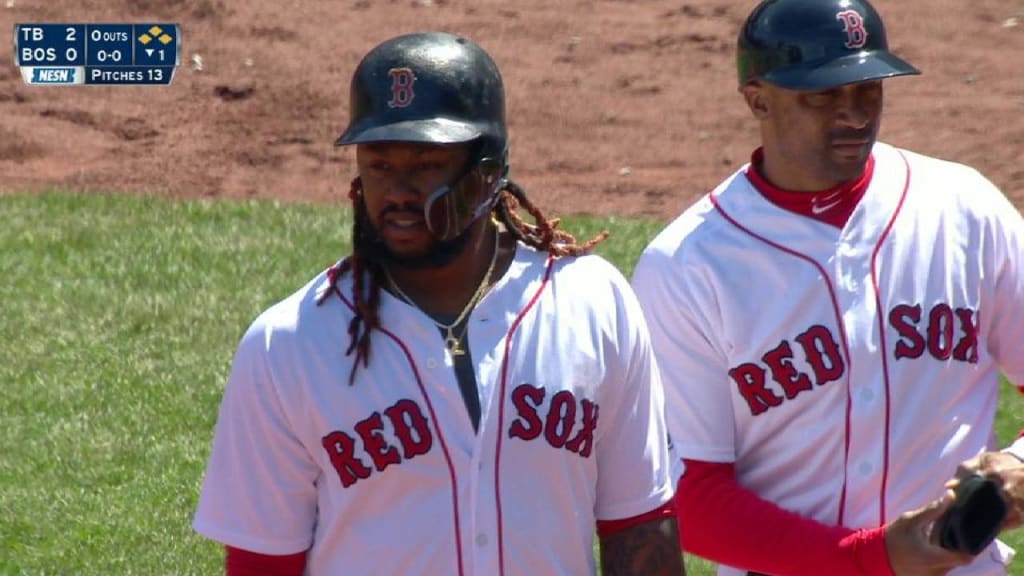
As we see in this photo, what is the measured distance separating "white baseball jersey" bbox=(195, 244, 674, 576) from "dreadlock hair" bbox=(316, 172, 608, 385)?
0.06 ft

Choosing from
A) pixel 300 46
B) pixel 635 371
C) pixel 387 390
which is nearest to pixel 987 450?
pixel 635 371

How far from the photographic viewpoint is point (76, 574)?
647 centimetres

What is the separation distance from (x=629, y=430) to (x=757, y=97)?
35.1 inches

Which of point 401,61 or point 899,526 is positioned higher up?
point 401,61

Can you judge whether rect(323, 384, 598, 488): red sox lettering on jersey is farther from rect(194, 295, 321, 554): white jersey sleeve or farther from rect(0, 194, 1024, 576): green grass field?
rect(0, 194, 1024, 576): green grass field

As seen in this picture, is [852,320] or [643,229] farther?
[643,229]

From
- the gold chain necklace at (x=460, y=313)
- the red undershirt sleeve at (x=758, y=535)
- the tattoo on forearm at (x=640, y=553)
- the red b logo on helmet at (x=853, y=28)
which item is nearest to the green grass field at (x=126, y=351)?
the red undershirt sleeve at (x=758, y=535)

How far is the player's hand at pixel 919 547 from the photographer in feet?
11.5

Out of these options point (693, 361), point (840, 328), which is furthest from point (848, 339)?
point (693, 361)

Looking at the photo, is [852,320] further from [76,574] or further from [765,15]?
[76,574]

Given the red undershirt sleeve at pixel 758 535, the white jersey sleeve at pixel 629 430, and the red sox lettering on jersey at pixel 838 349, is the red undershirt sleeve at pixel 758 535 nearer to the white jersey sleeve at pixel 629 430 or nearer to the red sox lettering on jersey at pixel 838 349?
the red sox lettering on jersey at pixel 838 349

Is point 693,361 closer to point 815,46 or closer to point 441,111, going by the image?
point 815,46

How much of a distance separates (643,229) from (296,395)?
6.69 metres

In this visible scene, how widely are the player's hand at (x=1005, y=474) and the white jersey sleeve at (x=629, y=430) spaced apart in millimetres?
522
